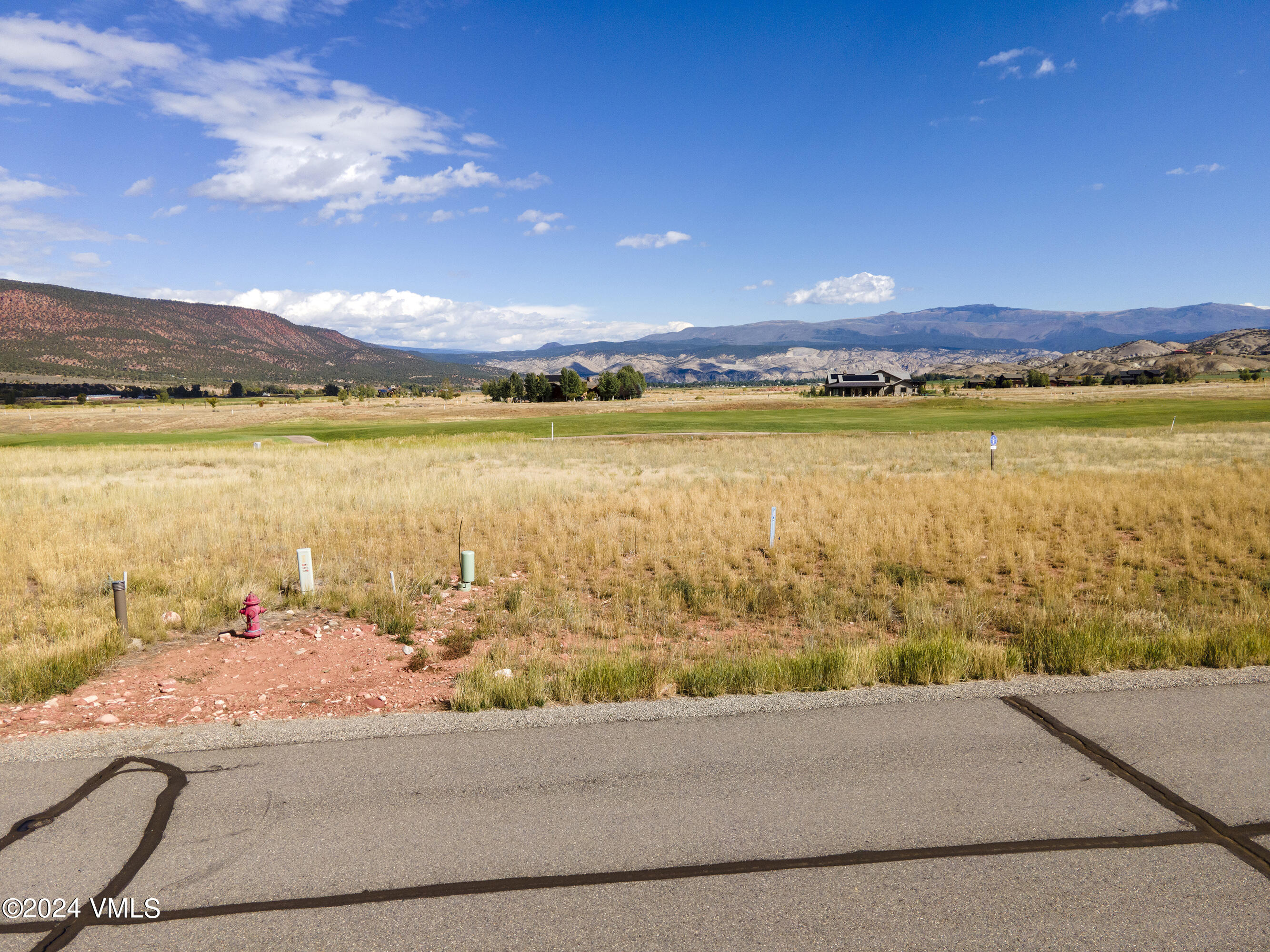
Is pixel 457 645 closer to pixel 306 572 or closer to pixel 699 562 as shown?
pixel 306 572

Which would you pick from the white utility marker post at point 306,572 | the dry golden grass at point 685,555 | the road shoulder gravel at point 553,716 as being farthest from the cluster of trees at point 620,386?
the road shoulder gravel at point 553,716

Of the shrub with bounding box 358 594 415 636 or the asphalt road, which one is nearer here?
the asphalt road

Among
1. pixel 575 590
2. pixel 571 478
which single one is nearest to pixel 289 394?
pixel 571 478

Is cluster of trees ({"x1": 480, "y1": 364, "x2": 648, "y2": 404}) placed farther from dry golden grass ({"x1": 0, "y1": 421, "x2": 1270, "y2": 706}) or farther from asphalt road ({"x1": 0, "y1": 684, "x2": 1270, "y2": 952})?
asphalt road ({"x1": 0, "y1": 684, "x2": 1270, "y2": 952})

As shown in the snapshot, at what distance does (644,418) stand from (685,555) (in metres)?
65.4

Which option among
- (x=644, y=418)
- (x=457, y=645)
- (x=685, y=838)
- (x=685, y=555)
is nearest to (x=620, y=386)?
(x=644, y=418)

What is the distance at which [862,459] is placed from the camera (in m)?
36.2

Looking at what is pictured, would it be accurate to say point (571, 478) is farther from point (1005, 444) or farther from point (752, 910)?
point (1005, 444)

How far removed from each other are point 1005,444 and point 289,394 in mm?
185853

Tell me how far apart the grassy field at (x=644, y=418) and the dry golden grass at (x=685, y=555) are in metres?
30.9

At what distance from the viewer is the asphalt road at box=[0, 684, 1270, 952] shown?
4.02 metres
